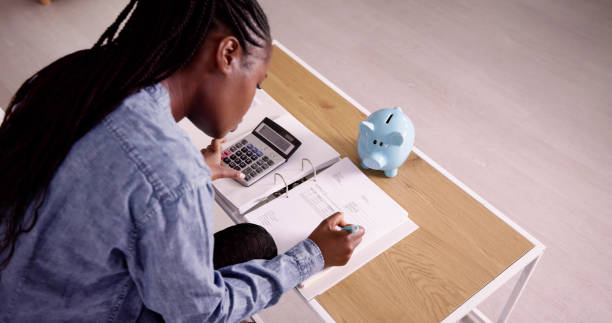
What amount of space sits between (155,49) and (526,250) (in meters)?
0.84

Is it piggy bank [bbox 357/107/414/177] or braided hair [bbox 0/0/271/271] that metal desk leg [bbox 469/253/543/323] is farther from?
braided hair [bbox 0/0/271/271]

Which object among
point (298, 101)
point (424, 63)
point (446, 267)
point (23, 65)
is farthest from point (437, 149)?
point (23, 65)

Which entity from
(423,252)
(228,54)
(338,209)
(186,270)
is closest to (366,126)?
(338,209)

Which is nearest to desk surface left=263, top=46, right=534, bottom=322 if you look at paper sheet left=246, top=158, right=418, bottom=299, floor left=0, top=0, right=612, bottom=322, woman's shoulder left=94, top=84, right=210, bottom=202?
paper sheet left=246, top=158, right=418, bottom=299

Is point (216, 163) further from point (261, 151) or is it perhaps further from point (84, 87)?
point (84, 87)

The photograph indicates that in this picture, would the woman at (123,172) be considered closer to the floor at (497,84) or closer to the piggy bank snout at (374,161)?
the piggy bank snout at (374,161)

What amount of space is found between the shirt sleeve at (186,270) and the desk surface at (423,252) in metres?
0.18

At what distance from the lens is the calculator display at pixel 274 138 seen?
117cm

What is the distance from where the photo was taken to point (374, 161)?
1.13 meters

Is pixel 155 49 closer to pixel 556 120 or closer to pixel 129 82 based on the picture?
pixel 129 82

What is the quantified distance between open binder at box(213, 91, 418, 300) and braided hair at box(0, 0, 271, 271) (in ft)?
1.39

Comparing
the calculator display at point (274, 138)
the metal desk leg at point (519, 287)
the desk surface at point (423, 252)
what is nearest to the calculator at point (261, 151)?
the calculator display at point (274, 138)

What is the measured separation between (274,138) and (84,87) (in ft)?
1.82

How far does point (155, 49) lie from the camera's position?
2.30 ft
